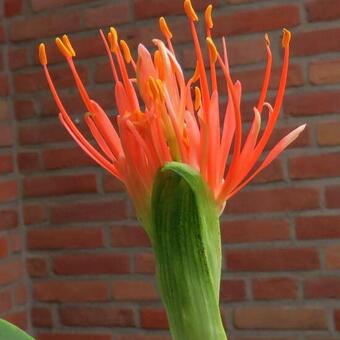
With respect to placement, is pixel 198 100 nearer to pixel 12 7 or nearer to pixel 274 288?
pixel 274 288

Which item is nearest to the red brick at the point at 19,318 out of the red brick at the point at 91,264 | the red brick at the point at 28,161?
the red brick at the point at 91,264

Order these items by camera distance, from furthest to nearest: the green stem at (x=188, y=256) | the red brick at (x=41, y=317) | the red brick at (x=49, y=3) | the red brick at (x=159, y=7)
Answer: the red brick at (x=41, y=317) < the red brick at (x=49, y=3) < the red brick at (x=159, y=7) < the green stem at (x=188, y=256)

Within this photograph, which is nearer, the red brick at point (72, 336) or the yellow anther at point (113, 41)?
the yellow anther at point (113, 41)

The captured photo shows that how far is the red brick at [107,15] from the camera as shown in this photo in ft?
5.77

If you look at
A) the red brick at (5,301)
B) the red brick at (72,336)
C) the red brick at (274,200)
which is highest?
the red brick at (274,200)

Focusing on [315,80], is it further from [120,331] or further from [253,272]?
[120,331]

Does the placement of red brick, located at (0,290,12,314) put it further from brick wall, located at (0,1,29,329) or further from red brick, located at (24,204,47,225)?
red brick, located at (24,204,47,225)

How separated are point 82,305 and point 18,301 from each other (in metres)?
0.16

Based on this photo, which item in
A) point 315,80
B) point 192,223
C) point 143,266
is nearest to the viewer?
point 192,223

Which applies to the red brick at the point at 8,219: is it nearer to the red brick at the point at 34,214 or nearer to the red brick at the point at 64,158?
the red brick at the point at 34,214

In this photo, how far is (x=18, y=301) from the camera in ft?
6.24

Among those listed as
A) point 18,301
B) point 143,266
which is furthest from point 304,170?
point 18,301

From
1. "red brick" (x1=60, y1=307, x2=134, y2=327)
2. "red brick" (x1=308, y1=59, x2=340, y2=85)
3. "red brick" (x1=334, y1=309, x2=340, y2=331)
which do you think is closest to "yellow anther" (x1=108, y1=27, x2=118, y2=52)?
"red brick" (x1=308, y1=59, x2=340, y2=85)

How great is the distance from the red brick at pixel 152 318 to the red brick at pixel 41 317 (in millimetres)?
249
